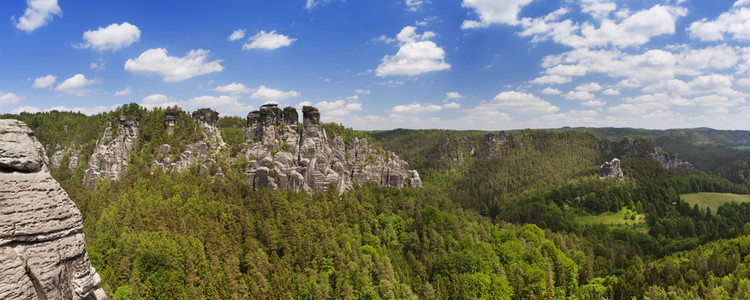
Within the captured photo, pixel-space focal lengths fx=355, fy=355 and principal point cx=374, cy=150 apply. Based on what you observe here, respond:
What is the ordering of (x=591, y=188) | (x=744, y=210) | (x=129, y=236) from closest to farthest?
1. (x=129, y=236)
2. (x=744, y=210)
3. (x=591, y=188)

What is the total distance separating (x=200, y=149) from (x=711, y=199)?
204 meters

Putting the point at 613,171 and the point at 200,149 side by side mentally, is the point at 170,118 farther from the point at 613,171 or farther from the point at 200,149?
the point at 613,171

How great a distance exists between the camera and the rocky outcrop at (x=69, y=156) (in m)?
94.5

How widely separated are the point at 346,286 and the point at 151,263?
82.1 feet

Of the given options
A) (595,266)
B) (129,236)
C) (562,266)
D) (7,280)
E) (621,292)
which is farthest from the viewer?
(595,266)

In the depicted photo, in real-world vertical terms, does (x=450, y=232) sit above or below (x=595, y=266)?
above

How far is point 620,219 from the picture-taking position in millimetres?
133875

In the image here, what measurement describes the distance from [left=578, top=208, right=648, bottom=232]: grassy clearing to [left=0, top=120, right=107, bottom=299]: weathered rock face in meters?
146

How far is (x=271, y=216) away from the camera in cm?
6519

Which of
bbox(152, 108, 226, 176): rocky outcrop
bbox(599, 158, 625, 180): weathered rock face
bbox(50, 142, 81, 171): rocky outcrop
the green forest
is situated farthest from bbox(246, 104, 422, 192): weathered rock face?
bbox(599, 158, 625, 180): weathered rock face

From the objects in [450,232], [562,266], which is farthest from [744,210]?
[450,232]

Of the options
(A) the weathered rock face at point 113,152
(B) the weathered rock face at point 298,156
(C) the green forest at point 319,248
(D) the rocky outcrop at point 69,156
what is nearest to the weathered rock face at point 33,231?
(C) the green forest at point 319,248

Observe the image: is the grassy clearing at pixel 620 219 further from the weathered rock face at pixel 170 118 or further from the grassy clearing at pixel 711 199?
the weathered rock face at pixel 170 118

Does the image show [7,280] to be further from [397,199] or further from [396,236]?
[397,199]
